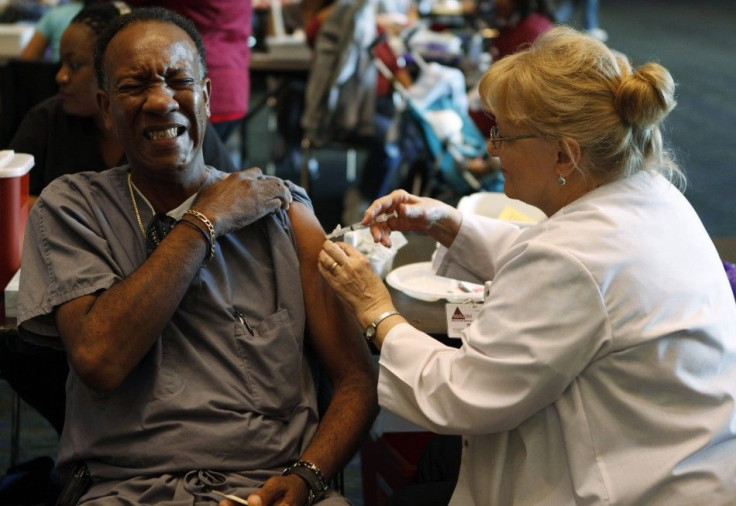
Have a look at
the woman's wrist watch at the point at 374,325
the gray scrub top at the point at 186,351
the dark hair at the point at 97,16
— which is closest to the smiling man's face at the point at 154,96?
the gray scrub top at the point at 186,351

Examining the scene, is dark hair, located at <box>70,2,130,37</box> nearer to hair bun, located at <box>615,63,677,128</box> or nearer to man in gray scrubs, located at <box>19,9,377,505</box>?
man in gray scrubs, located at <box>19,9,377,505</box>

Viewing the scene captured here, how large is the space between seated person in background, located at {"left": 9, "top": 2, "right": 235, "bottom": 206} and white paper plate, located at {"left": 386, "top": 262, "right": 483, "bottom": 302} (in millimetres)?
859

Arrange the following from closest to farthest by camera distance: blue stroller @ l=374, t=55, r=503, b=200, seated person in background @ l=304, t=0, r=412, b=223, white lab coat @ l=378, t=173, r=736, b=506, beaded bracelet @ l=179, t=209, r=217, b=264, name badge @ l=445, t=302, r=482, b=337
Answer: white lab coat @ l=378, t=173, r=736, b=506
beaded bracelet @ l=179, t=209, r=217, b=264
name badge @ l=445, t=302, r=482, b=337
blue stroller @ l=374, t=55, r=503, b=200
seated person in background @ l=304, t=0, r=412, b=223

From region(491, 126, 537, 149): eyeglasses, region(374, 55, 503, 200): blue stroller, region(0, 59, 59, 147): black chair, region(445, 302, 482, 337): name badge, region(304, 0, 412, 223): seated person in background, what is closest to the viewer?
region(491, 126, 537, 149): eyeglasses

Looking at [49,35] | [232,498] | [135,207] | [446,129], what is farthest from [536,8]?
[232,498]

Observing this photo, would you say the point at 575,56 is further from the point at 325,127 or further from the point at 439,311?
the point at 325,127

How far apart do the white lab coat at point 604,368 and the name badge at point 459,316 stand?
1.30ft

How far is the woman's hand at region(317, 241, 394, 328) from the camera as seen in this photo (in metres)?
1.87

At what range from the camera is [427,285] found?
2.37 metres

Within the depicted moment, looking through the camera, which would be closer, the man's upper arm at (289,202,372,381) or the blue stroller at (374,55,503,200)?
the man's upper arm at (289,202,372,381)

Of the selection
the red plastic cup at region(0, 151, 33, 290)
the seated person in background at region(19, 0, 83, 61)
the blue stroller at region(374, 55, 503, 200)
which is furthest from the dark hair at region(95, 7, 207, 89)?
the seated person in background at region(19, 0, 83, 61)

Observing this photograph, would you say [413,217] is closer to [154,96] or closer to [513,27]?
[154,96]

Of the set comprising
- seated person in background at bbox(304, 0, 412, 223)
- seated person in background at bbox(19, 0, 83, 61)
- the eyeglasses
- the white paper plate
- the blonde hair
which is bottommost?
seated person in background at bbox(304, 0, 412, 223)

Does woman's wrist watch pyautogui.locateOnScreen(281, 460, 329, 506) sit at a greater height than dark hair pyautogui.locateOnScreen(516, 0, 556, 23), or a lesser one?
greater
